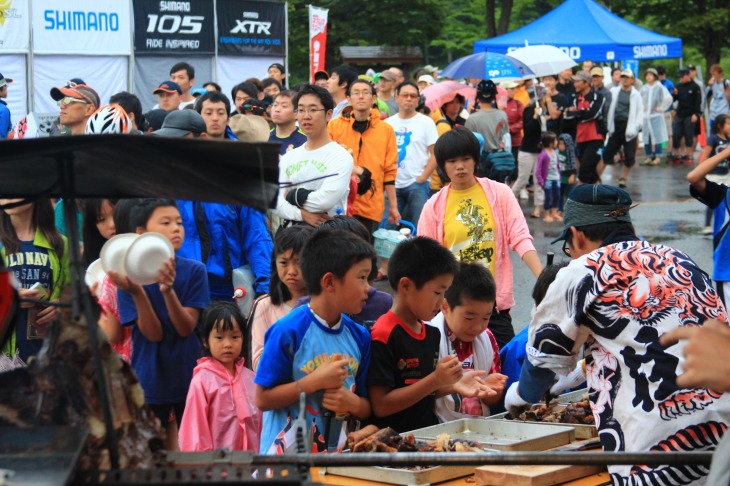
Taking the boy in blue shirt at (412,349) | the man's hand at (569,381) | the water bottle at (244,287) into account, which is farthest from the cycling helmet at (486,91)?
the boy in blue shirt at (412,349)

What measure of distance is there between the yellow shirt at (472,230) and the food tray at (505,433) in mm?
2245

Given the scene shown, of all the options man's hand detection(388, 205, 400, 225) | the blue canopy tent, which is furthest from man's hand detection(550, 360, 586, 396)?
the blue canopy tent

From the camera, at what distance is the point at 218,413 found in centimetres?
521

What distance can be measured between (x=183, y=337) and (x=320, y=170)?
2.41 meters

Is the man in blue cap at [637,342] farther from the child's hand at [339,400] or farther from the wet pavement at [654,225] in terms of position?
the wet pavement at [654,225]

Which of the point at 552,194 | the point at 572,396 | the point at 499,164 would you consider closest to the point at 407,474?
the point at 572,396

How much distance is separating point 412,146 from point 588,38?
1655 centimetres

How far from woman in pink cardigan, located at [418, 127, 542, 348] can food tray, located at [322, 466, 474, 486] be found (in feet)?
9.05

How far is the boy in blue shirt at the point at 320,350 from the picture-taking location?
4402mm

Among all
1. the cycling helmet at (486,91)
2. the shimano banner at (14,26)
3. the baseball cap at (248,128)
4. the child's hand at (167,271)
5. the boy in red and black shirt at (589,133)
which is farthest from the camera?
the boy in red and black shirt at (589,133)

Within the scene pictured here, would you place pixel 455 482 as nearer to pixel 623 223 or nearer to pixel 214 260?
pixel 623 223

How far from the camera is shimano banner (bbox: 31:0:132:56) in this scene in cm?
1844

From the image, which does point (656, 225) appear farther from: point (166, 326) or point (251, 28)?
point (166, 326)

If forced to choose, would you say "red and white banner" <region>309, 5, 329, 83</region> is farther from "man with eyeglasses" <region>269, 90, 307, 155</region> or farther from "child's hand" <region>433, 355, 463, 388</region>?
"child's hand" <region>433, 355, 463, 388</region>
